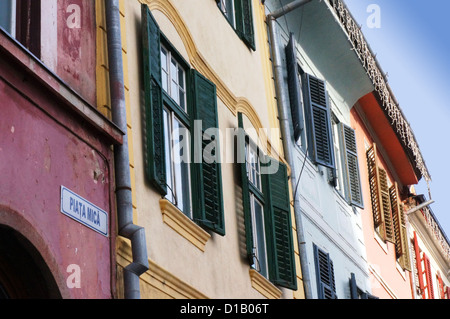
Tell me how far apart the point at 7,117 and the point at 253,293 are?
4.86 metres

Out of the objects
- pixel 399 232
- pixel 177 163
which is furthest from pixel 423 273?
pixel 177 163

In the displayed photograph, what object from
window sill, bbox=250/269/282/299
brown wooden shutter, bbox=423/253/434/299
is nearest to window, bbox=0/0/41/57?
window sill, bbox=250/269/282/299

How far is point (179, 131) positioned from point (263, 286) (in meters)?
2.28

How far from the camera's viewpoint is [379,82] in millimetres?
19531

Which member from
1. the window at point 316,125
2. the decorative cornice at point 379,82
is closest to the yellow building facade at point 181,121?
the window at point 316,125

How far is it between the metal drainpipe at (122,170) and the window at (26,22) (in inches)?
35.7

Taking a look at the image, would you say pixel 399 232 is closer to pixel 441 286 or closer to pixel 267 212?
pixel 441 286

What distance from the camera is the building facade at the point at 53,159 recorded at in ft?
23.5

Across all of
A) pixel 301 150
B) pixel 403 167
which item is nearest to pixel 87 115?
pixel 301 150

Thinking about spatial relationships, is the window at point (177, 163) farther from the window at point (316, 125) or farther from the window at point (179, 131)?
the window at point (316, 125)

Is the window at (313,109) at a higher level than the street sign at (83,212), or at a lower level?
higher

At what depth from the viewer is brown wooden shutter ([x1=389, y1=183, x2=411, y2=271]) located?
2150cm

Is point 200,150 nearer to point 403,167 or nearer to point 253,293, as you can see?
point 253,293
